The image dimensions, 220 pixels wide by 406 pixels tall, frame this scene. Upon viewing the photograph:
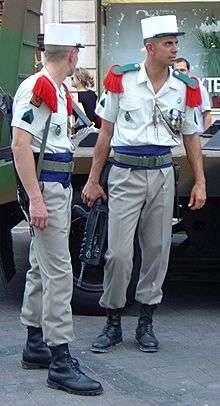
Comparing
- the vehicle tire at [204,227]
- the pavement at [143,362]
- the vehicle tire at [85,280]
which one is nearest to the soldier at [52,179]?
the pavement at [143,362]

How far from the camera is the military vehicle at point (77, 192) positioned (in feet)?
20.4

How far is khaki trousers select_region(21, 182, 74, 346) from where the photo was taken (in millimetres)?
4984

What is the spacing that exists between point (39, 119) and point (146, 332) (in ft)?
5.14

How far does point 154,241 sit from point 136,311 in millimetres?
1071

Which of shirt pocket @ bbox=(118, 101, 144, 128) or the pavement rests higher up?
shirt pocket @ bbox=(118, 101, 144, 128)

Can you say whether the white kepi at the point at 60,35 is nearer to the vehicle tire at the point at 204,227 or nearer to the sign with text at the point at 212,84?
the vehicle tire at the point at 204,227

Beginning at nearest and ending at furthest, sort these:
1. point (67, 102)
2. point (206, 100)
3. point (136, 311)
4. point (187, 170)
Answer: point (67, 102) < point (187, 170) < point (136, 311) < point (206, 100)

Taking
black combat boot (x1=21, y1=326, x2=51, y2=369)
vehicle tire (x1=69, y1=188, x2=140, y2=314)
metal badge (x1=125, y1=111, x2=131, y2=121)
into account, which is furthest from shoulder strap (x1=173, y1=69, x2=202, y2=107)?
black combat boot (x1=21, y1=326, x2=51, y2=369)

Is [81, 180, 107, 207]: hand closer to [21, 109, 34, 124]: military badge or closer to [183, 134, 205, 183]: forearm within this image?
[183, 134, 205, 183]: forearm

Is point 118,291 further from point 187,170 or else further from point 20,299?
point 20,299

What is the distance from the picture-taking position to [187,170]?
616cm

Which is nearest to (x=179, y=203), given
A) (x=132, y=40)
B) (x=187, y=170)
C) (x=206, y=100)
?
(x=187, y=170)

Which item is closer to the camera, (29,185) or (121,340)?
(29,185)

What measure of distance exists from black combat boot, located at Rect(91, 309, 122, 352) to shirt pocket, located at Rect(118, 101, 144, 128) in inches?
43.7
